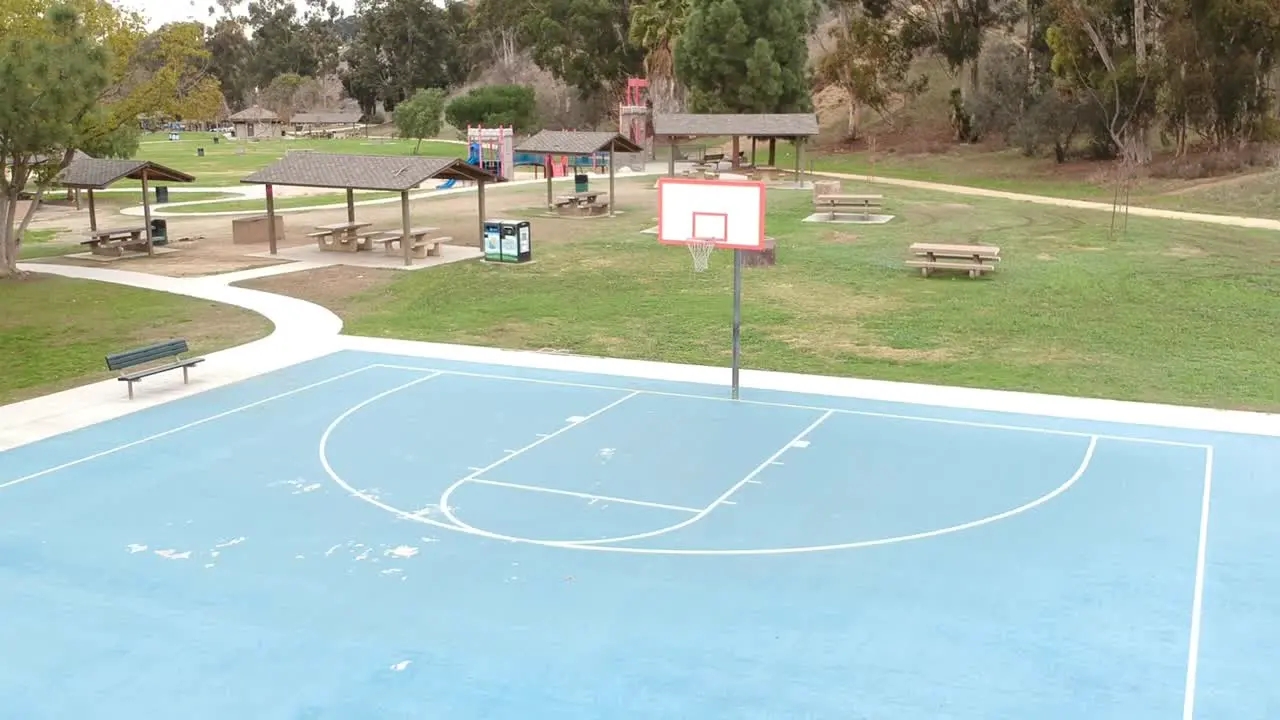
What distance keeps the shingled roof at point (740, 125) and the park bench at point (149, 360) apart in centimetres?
3706

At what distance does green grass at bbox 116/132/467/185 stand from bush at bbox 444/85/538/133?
2.50 m

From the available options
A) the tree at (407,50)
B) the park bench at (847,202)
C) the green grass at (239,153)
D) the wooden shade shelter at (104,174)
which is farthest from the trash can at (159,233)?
the tree at (407,50)

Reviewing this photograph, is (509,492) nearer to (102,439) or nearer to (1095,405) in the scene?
(102,439)

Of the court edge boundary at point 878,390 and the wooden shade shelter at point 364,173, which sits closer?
the court edge boundary at point 878,390

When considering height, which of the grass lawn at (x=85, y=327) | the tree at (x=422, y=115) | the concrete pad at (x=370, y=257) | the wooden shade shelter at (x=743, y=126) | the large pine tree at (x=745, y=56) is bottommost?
the grass lawn at (x=85, y=327)

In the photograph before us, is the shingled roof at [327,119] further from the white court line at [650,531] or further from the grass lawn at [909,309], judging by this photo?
the white court line at [650,531]

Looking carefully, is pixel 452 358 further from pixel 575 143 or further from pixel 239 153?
pixel 239 153

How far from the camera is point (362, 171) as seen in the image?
3284 cm

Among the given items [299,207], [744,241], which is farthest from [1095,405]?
[299,207]

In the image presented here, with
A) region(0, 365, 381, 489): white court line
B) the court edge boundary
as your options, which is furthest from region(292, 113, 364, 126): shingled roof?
region(0, 365, 381, 489): white court line

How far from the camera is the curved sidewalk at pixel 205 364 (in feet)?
55.9

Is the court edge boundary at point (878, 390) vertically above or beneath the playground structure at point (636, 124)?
beneath

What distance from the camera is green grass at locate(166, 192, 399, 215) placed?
48656mm

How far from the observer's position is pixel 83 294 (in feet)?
91.9
